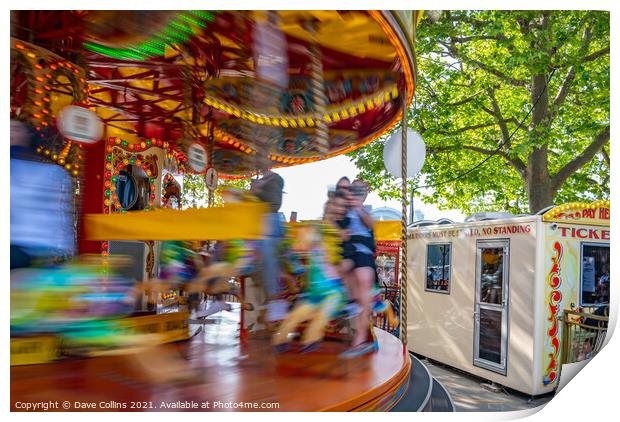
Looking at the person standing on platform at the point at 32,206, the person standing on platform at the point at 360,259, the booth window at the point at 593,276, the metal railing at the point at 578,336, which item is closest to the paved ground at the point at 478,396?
the metal railing at the point at 578,336

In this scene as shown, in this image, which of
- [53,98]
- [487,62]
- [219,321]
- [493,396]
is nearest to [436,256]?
[493,396]

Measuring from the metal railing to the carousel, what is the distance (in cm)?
173

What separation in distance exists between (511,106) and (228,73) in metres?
4.14

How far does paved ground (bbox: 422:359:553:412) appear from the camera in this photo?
4215 mm

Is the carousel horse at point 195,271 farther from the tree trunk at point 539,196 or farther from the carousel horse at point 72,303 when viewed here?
the tree trunk at point 539,196

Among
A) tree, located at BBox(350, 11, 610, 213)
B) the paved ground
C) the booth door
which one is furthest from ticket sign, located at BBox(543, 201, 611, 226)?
the paved ground

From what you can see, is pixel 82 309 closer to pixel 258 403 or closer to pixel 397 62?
pixel 258 403

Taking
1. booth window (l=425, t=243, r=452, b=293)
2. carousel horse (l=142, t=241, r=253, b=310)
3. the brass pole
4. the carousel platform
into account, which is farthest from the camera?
booth window (l=425, t=243, r=452, b=293)

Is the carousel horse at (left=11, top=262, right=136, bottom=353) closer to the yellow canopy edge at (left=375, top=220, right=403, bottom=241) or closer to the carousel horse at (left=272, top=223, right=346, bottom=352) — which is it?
the carousel horse at (left=272, top=223, right=346, bottom=352)

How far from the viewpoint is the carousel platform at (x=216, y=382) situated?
2379 mm

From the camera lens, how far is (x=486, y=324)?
516 cm

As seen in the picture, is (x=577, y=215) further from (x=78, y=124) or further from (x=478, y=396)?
(x=78, y=124)

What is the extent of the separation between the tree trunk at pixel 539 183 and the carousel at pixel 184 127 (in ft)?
8.24

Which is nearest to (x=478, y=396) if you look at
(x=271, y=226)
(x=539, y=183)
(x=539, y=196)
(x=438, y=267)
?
(x=438, y=267)
